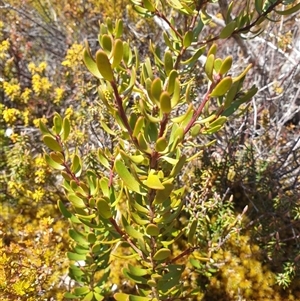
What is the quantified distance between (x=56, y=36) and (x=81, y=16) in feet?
0.94

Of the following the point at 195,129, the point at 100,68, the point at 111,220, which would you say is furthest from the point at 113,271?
the point at 100,68

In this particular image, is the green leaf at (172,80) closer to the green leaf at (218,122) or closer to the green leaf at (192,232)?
the green leaf at (218,122)

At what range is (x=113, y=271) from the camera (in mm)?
1911

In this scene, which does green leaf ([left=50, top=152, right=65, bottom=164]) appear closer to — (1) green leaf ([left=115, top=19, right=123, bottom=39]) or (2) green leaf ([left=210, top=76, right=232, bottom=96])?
(1) green leaf ([left=115, top=19, right=123, bottom=39])

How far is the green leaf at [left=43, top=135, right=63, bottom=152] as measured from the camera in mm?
999

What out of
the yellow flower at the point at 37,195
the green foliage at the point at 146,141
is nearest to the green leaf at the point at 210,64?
the green foliage at the point at 146,141

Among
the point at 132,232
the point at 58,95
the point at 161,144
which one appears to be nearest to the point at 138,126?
the point at 161,144

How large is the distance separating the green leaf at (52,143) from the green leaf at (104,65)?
31 centimetres

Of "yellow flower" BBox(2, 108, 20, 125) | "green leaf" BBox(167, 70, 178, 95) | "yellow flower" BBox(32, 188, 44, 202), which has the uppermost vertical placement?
"yellow flower" BBox(2, 108, 20, 125)

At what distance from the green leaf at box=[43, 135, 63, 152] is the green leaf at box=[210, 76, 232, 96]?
1.45 ft

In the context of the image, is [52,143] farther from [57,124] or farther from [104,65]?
[104,65]

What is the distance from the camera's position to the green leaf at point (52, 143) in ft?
3.28

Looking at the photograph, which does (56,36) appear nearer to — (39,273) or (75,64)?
(75,64)

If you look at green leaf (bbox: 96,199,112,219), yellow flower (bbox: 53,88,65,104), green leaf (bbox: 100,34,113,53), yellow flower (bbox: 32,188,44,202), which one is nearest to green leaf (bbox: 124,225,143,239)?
green leaf (bbox: 96,199,112,219)
